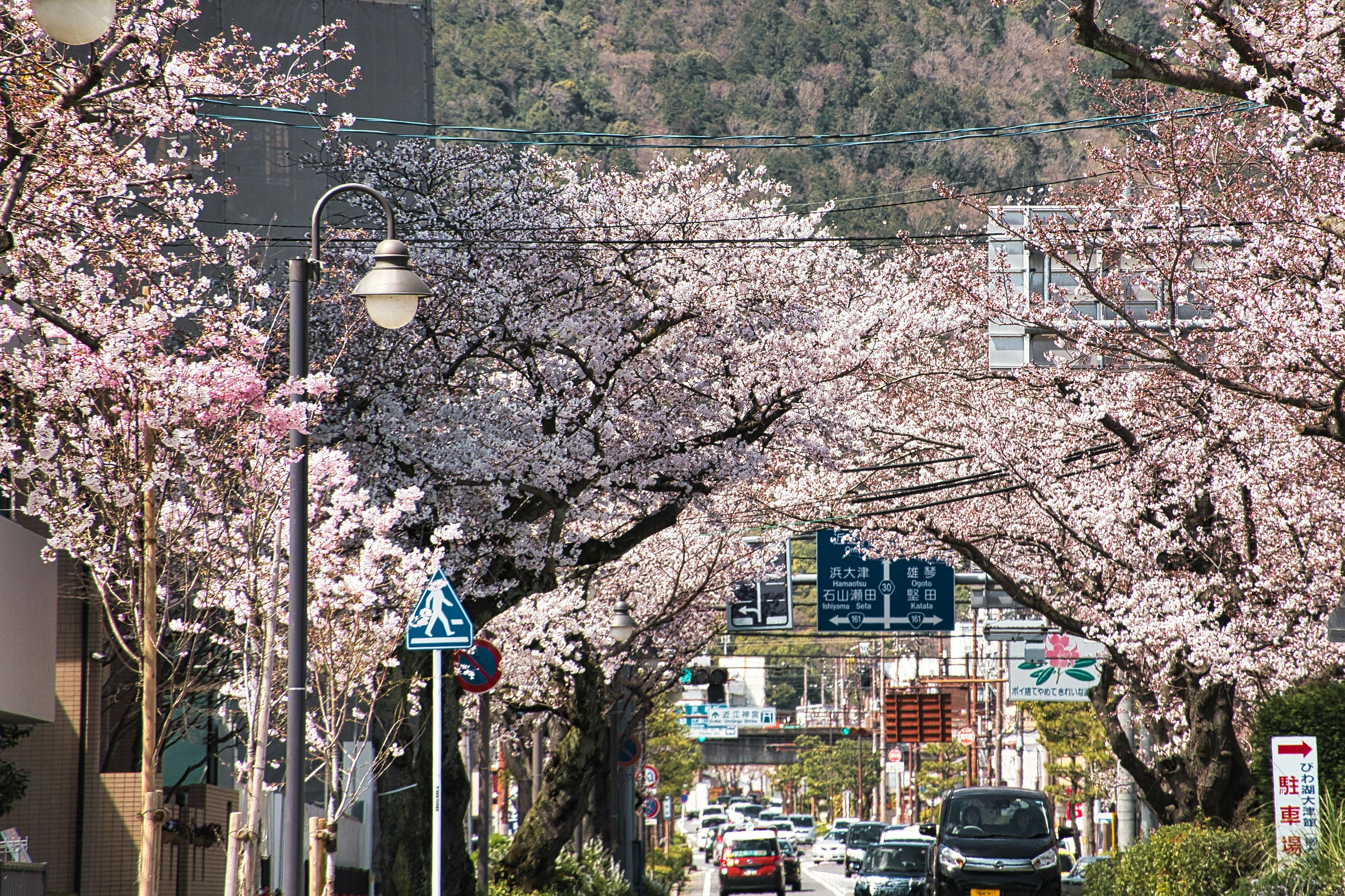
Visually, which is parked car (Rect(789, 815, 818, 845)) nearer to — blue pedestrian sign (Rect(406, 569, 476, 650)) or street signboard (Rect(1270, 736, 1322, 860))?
street signboard (Rect(1270, 736, 1322, 860))

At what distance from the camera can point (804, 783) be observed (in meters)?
109

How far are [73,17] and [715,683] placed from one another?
27.1 metres

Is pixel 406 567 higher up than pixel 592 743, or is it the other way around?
pixel 406 567

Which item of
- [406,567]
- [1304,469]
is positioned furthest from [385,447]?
[1304,469]

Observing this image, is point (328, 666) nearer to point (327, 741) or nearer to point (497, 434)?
point (327, 741)

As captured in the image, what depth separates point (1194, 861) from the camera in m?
16.0

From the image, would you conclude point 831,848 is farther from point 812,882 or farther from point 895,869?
point 895,869

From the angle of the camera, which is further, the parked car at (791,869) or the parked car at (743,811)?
the parked car at (743,811)

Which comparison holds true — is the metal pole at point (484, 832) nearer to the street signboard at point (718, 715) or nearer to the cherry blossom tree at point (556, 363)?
the cherry blossom tree at point (556, 363)

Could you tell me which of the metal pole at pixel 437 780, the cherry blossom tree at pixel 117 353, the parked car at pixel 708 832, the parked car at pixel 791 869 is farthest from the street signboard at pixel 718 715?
the cherry blossom tree at pixel 117 353

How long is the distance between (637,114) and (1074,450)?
3340 inches

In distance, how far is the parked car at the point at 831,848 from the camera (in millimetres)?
66000

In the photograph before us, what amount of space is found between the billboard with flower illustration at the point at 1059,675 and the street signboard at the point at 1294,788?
1470cm

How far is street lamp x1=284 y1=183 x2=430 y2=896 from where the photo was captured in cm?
980
